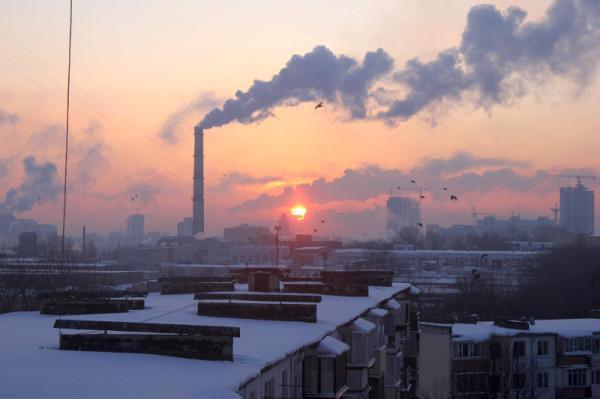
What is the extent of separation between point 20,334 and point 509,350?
2230cm

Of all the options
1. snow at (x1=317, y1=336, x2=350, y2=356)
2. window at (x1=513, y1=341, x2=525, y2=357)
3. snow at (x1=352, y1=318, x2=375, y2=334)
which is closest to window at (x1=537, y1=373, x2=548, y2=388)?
window at (x1=513, y1=341, x2=525, y2=357)

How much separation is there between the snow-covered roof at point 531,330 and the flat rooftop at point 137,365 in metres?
18.8

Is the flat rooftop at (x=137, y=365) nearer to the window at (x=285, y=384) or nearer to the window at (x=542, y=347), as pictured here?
the window at (x=285, y=384)

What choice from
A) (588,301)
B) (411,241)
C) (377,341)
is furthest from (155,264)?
(377,341)

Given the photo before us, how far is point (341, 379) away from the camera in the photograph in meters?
11.4

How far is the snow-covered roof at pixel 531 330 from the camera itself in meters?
30.3

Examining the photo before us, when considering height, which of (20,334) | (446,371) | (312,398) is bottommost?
(446,371)

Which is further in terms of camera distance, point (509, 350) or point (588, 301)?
point (588, 301)

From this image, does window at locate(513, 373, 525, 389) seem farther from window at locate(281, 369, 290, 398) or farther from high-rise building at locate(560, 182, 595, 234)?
high-rise building at locate(560, 182, 595, 234)

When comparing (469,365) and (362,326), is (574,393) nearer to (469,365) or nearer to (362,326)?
(469,365)

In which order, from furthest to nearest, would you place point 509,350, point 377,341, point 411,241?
point 411,241
point 509,350
point 377,341

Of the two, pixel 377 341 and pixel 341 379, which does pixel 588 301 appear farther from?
pixel 341 379

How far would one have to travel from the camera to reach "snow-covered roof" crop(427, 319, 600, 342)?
99.5ft

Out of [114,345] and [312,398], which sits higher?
[114,345]
